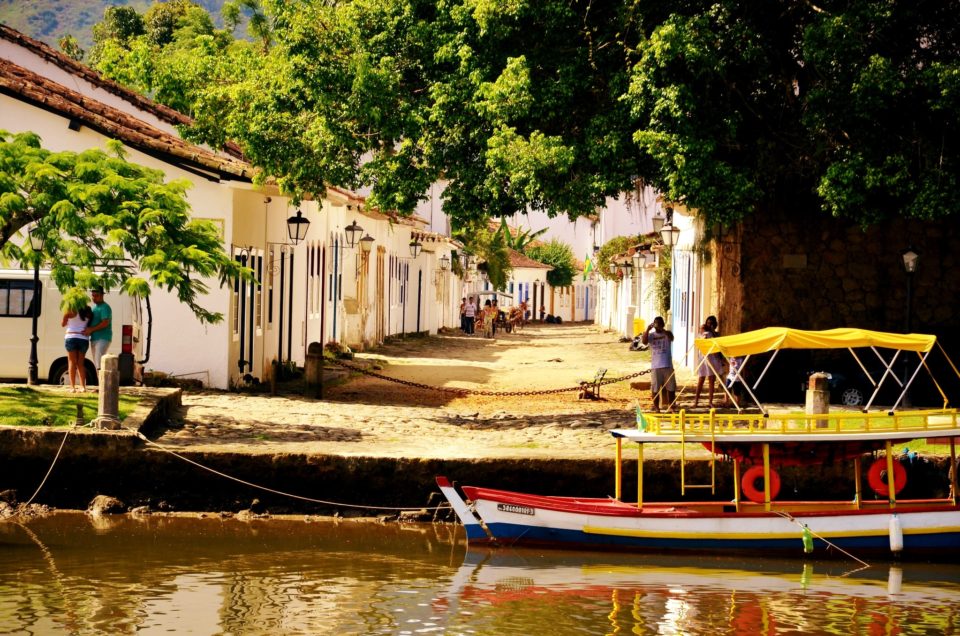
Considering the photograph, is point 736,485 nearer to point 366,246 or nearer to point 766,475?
point 766,475

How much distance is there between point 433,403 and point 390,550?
9.28 m

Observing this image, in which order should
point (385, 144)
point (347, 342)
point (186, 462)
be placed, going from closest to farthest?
point (186, 462), point (385, 144), point (347, 342)

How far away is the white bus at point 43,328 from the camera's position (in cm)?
1909

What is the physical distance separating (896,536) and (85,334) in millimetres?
9888

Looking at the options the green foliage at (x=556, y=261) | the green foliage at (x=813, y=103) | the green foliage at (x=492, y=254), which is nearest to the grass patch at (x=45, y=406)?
the green foliage at (x=813, y=103)

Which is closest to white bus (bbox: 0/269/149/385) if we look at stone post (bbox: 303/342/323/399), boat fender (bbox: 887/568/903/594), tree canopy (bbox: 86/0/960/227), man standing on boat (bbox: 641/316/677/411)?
tree canopy (bbox: 86/0/960/227)

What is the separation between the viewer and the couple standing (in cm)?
A: 1786

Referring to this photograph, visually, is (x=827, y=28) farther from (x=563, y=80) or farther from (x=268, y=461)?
(x=268, y=461)

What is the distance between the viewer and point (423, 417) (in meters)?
19.7

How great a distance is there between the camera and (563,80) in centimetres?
1956

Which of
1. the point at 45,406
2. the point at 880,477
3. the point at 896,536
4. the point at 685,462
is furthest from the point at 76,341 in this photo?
the point at 896,536

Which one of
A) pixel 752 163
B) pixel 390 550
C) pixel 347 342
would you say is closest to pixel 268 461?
pixel 390 550

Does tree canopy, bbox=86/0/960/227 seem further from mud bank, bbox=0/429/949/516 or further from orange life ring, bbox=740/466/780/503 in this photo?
orange life ring, bbox=740/466/780/503

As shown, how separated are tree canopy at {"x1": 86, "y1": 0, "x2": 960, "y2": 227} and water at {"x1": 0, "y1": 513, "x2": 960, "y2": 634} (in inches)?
268
